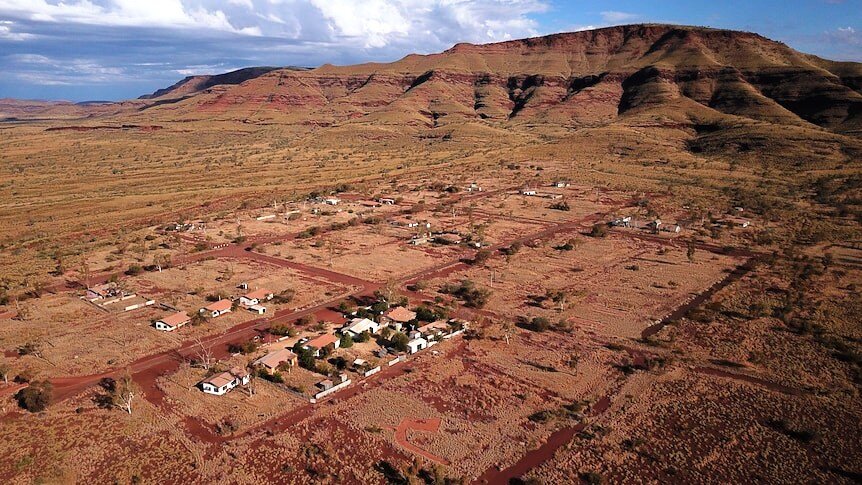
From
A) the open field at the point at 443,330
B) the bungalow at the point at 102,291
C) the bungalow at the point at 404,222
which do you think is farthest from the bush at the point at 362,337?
the bungalow at the point at 404,222

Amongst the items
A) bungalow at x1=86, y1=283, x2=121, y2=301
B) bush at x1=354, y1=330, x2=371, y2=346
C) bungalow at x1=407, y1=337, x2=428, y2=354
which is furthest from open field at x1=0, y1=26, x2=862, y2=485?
bungalow at x1=86, y1=283, x2=121, y2=301

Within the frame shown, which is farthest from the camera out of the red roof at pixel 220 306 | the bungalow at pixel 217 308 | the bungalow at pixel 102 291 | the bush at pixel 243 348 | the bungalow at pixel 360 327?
the bungalow at pixel 102 291

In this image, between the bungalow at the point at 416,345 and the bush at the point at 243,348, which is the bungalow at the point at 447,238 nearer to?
the bungalow at the point at 416,345

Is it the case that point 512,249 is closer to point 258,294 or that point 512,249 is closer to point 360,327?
point 360,327

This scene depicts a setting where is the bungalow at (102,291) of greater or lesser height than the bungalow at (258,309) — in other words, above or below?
below

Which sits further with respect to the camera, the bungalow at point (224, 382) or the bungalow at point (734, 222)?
the bungalow at point (734, 222)

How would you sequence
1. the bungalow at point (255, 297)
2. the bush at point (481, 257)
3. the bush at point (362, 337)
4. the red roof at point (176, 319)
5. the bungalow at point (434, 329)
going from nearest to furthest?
the bush at point (362, 337) < the bungalow at point (434, 329) < the red roof at point (176, 319) < the bungalow at point (255, 297) < the bush at point (481, 257)

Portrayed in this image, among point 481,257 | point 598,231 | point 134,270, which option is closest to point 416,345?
point 481,257

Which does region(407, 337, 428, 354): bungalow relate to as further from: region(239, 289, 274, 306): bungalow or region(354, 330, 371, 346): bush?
region(239, 289, 274, 306): bungalow
